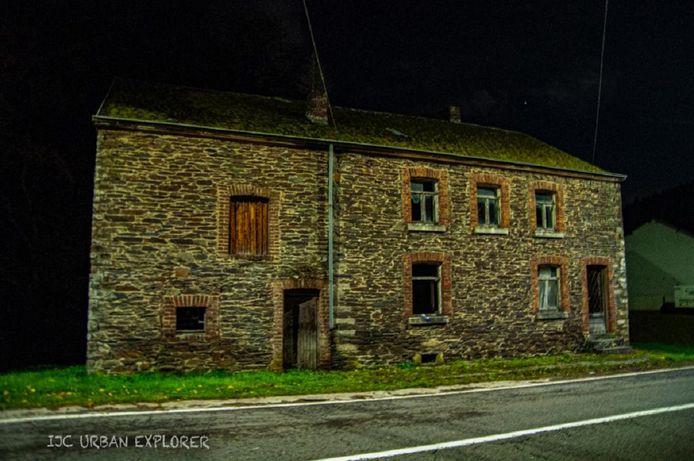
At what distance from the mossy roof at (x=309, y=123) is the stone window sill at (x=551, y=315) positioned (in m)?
5.27

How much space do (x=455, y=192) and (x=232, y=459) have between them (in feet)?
44.8

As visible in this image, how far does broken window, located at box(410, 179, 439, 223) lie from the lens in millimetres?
17688

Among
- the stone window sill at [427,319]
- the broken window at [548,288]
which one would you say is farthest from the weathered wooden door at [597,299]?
the stone window sill at [427,319]

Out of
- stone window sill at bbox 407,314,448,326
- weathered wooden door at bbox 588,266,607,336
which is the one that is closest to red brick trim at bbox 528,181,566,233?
weathered wooden door at bbox 588,266,607,336

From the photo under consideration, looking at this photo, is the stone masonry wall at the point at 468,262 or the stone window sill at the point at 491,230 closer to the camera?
the stone masonry wall at the point at 468,262

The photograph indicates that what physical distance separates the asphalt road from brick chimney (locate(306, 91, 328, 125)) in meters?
10.6

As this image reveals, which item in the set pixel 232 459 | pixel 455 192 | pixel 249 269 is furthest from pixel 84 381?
pixel 455 192

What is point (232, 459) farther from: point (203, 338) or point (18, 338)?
point (18, 338)

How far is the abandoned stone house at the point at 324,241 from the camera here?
13.9m

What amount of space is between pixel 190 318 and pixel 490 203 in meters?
10.7

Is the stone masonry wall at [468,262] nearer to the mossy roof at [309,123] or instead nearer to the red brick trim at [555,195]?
the red brick trim at [555,195]

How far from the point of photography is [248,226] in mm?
15242

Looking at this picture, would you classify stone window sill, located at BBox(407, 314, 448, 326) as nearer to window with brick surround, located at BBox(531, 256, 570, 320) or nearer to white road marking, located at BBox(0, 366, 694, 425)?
window with brick surround, located at BBox(531, 256, 570, 320)

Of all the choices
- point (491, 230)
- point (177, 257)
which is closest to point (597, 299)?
point (491, 230)
